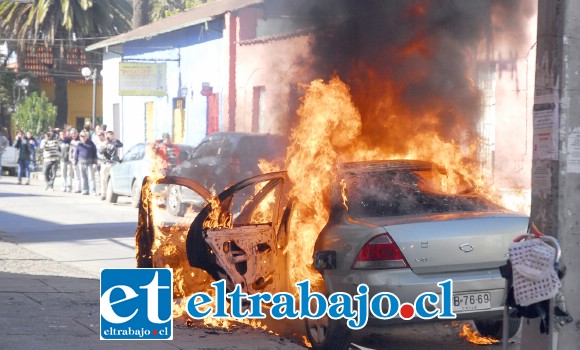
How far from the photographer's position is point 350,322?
7449mm

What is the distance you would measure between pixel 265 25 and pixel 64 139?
9050mm

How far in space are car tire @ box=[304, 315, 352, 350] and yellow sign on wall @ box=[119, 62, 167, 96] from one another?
27.1 metres

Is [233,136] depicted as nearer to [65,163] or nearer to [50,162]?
[65,163]

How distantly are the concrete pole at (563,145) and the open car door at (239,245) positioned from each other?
113 inches

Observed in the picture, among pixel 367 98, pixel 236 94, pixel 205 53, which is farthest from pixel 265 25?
pixel 367 98

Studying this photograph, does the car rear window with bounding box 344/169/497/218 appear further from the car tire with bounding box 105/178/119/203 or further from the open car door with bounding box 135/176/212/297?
the car tire with bounding box 105/178/119/203

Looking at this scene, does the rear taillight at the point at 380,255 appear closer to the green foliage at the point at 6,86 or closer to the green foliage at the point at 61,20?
the green foliage at the point at 61,20

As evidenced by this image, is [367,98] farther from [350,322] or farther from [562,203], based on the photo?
[562,203]

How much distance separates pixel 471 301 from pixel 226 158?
11642 millimetres

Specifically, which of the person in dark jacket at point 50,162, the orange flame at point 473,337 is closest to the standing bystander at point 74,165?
the person in dark jacket at point 50,162

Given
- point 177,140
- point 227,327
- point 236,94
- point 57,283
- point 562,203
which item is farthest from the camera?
point 177,140

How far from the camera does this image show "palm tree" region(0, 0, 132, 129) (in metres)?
45.5

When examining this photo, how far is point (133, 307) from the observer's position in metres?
7.77

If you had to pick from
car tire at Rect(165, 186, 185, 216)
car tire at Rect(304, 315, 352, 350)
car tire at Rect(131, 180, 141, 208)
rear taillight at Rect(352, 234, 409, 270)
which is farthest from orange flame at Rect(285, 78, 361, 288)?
car tire at Rect(131, 180, 141, 208)
